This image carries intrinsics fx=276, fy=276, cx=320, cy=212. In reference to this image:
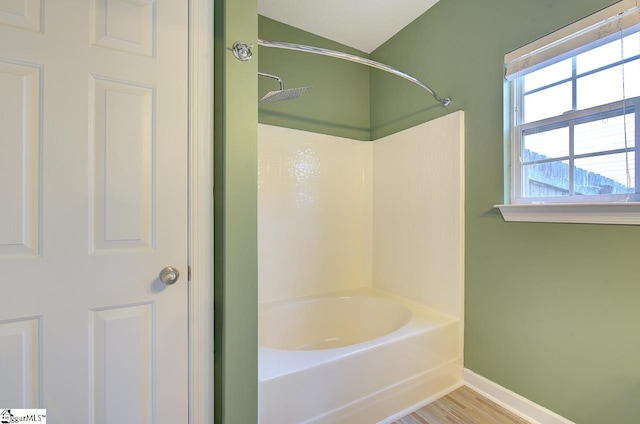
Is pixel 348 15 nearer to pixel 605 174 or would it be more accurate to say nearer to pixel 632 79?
pixel 632 79

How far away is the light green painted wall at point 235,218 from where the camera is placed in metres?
1.04

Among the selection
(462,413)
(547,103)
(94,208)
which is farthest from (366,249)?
(94,208)

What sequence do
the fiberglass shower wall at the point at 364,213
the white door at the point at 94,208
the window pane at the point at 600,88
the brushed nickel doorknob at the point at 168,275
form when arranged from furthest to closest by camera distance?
the fiberglass shower wall at the point at 364,213, the window pane at the point at 600,88, the brushed nickel doorknob at the point at 168,275, the white door at the point at 94,208

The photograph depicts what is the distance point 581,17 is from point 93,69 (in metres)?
2.09

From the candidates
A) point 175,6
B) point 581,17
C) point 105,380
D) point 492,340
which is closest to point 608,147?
point 581,17

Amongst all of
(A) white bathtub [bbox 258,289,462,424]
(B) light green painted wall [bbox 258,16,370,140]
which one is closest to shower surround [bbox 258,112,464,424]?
(A) white bathtub [bbox 258,289,462,424]

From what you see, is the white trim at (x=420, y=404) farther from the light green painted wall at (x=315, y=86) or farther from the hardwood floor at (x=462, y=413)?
the light green painted wall at (x=315, y=86)

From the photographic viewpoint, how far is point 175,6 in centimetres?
105

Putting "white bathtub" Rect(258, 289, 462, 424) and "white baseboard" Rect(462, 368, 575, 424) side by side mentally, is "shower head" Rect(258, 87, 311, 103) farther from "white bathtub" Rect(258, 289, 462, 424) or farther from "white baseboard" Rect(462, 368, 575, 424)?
"white baseboard" Rect(462, 368, 575, 424)

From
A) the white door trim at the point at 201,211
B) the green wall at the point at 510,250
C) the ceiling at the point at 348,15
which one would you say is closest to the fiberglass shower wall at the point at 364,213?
the green wall at the point at 510,250

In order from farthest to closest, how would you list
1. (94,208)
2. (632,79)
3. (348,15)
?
(348,15), (632,79), (94,208)

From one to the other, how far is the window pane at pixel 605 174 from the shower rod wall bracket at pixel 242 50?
163 cm

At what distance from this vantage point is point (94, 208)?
96cm

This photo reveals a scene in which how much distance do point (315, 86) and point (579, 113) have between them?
5.79 ft
